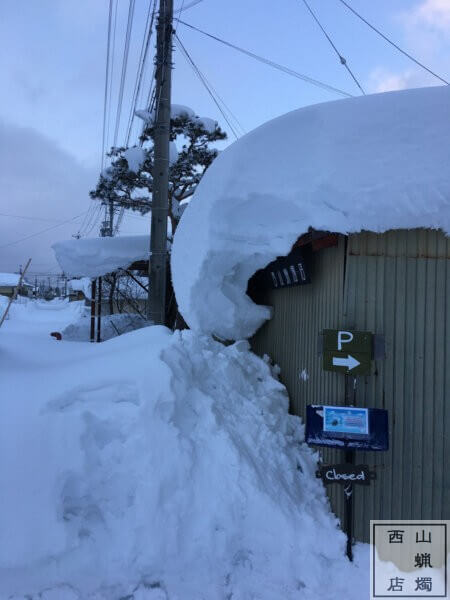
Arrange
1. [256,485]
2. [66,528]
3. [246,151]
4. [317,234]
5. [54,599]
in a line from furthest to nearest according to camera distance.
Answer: [246,151], [317,234], [256,485], [66,528], [54,599]

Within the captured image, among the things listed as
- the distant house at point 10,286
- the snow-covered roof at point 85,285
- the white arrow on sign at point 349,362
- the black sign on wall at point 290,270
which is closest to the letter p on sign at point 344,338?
the white arrow on sign at point 349,362

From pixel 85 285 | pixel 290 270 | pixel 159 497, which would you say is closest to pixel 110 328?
pixel 290 270

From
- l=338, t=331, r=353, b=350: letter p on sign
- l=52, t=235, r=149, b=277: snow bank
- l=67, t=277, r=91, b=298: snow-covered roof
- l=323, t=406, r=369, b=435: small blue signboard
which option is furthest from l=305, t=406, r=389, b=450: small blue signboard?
l=67, t=277, r=91, b=298: snow-covered roof

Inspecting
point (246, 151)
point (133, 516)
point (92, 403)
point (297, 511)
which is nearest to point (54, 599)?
point (133, 516)

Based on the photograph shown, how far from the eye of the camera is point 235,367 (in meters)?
4.77

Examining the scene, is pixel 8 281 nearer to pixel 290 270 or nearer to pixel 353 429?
pixel 290 270

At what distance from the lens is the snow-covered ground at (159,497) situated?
2.93 meters

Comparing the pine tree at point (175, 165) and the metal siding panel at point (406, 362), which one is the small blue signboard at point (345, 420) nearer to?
the metal siding panel at point (406, 362)

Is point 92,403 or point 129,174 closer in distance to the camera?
point 92,403

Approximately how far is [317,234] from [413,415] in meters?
1.95

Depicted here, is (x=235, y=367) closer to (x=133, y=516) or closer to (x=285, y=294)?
(x=285, y=294)

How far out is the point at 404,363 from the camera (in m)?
3.63

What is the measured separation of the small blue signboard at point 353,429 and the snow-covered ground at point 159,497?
2.48 ft

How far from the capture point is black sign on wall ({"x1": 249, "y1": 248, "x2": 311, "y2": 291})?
4.35 m
